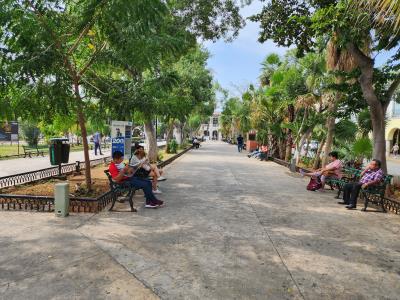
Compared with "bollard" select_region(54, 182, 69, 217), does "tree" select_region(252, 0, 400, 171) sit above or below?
above

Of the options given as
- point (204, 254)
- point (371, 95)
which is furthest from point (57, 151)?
point (371, 95)

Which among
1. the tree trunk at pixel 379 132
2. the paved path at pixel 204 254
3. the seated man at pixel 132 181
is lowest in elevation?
the paved path at pixel 204 254

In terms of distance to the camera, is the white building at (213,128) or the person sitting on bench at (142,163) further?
the white building at (213,128)

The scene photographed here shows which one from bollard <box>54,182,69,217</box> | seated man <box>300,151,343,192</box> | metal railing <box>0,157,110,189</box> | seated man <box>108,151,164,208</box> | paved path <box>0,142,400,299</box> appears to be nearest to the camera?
paved path <box>0,142,400,299</box>

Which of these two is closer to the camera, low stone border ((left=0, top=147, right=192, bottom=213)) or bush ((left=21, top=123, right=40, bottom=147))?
low stone border ((left=0, top=147, right=192, bottom=213))

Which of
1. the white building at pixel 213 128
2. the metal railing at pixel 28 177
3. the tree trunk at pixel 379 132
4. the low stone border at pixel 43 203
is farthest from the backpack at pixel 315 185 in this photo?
the white building at pixel 213 128

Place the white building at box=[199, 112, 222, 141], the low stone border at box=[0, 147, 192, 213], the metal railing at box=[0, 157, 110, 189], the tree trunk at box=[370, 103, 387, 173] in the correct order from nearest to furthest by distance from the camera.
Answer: the low stone border at box=[0, 147, 192, 213] < the metal railing at box=[0, 157, 110, 189] < the tree trunk at box=[370, 103, 387, 173] < the white building at box=[199, 112, 222, 141]

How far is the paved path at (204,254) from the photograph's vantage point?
3.66m

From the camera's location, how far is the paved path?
366 centimetres

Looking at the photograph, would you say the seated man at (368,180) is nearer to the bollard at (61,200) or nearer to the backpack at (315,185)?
the backpack at (315,185)

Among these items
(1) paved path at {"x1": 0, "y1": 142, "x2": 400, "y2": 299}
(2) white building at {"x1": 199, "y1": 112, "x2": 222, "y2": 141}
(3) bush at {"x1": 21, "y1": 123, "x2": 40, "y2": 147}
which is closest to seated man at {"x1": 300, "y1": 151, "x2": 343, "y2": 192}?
(1) paved path at {"x1": 0, "y1": 142, "x2": 400, "y2": 299}

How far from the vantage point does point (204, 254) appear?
4.66 meters

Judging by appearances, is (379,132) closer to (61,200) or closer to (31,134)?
(61,200)

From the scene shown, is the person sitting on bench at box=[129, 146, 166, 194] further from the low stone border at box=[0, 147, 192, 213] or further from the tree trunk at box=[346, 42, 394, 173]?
the tree trunk at box=[346, 42, 394, 173]
